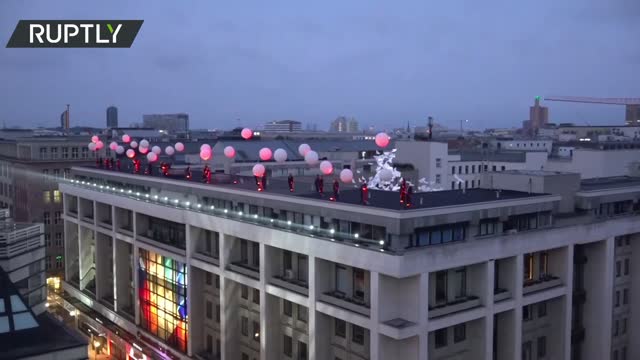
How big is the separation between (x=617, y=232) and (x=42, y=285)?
34.3m

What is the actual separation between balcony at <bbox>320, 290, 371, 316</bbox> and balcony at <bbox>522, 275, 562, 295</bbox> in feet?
31.3

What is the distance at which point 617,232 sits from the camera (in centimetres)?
4231

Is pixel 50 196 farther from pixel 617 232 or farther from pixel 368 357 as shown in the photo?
pixel 617 232

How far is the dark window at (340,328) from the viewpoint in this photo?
3638 cm

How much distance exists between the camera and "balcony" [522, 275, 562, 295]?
37.7 meters

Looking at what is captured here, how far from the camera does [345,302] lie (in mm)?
34688

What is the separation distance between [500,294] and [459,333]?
3.07m

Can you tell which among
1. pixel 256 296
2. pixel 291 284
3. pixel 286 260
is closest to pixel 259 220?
pixel 286 260

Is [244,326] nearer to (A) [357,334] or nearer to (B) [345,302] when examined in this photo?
(A) [357,334]

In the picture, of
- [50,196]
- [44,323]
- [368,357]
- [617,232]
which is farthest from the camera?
[50,196]

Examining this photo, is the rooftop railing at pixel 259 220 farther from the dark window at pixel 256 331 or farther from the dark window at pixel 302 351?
the dark window at pixel 302 351

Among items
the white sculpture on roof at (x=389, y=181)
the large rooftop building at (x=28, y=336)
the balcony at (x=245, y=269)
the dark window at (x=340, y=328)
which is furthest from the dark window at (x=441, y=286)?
the large rooftop building at (x=28, y=336)

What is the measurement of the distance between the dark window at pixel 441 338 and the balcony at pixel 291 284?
23.9 feet

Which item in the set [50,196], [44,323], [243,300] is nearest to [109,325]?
[243,300]
